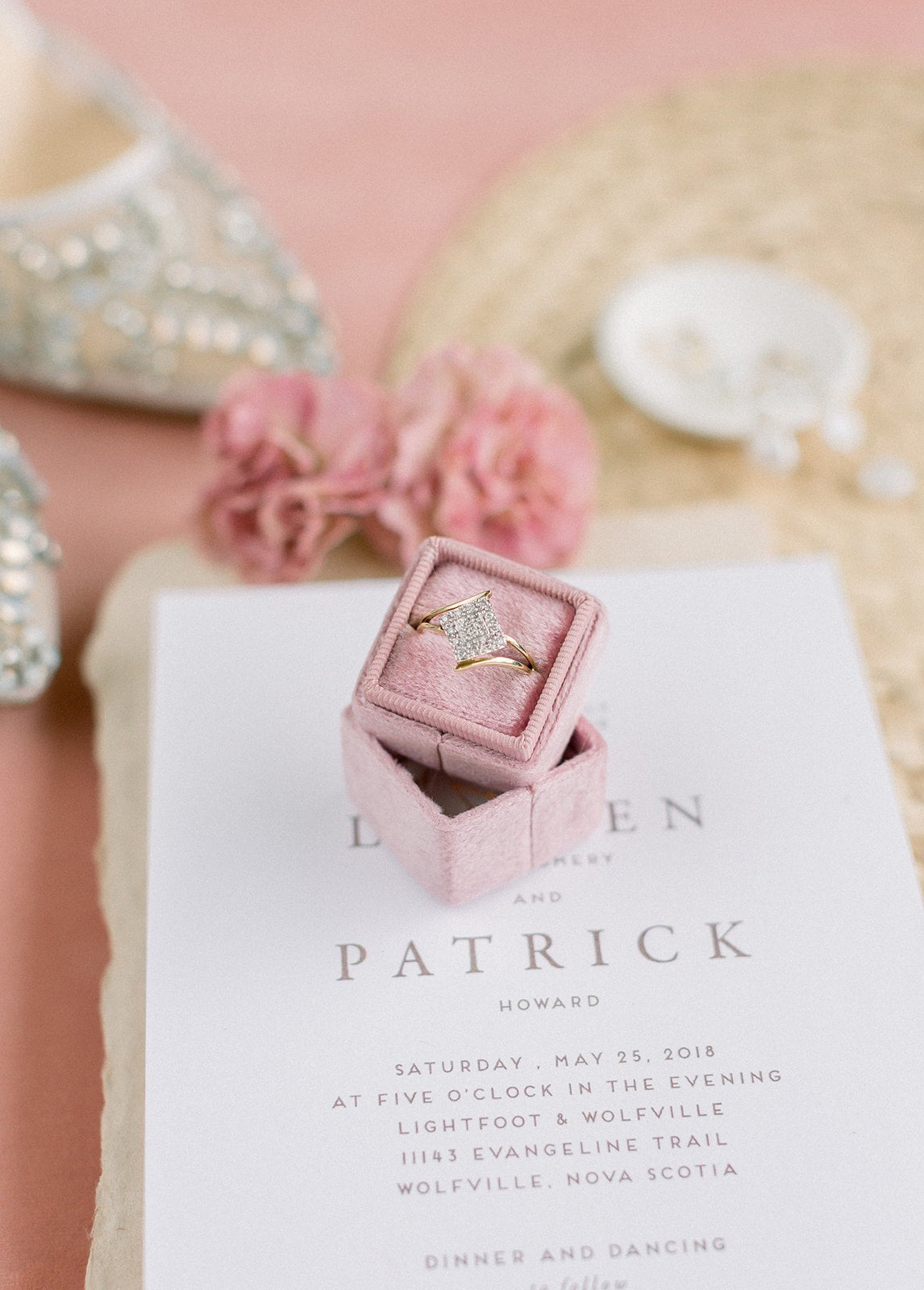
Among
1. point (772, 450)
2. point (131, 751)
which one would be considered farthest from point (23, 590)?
point (772, 450)

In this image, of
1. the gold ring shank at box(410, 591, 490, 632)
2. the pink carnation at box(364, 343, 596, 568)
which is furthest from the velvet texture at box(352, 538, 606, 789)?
the pink carnation at box(364, 343, 596, 568)

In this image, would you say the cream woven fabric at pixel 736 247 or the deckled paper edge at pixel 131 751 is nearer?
the deckled paper edge at pixel 131 751

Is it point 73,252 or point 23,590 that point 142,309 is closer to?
point 73,252

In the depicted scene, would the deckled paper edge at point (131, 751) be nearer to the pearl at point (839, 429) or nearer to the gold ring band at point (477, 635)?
the pearl at point (839, 429)

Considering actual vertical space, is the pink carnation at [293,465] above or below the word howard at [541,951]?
above

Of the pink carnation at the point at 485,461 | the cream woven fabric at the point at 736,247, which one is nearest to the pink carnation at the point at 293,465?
the pink carnation at the point at 485,461

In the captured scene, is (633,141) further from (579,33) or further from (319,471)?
(319,471)
